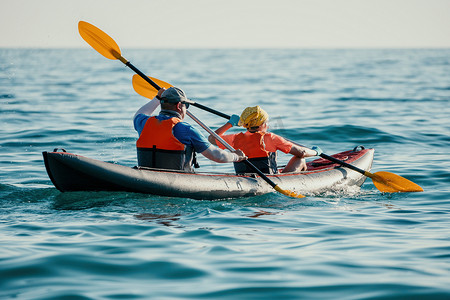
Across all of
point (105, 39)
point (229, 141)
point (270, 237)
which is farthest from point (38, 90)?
point (270, 237)

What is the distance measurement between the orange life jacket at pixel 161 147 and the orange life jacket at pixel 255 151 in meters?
0.94

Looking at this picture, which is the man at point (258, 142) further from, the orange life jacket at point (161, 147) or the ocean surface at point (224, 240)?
the orange life jacket at point (161, 147)

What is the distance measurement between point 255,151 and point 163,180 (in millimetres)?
1535

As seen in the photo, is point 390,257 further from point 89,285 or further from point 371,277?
point 89,285

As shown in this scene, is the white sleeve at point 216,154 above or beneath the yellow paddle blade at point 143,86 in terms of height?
beneath

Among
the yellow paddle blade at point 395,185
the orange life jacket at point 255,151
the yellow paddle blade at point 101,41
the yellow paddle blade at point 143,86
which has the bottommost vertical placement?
the yellow paddle blade at point 395,185

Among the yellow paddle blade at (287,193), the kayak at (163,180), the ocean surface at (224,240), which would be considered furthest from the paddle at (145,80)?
the yellow paddle blade at (287,193)

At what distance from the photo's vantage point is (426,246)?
5.58 metres

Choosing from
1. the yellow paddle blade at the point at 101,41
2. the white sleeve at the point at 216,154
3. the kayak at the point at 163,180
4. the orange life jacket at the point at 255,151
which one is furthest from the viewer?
the yellow paddle blade at the point at 101,41

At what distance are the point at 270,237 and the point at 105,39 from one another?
496 centimetres

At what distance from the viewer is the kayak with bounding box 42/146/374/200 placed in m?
6.74

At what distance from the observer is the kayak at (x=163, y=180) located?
6.74 metres

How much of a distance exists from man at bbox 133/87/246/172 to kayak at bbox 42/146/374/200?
6.8 inches

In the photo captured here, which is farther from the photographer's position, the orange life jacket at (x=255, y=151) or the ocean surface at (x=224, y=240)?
the orange life jacket at (x=255, y=151)
